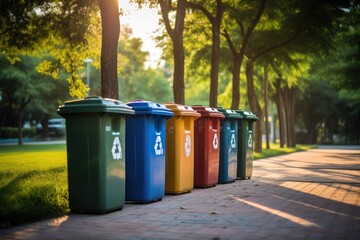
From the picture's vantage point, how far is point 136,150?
7.91 meters

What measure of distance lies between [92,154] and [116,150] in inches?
16.5

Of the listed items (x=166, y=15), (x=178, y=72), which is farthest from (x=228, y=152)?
(x=166, y=15)

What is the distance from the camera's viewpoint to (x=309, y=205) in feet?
25.6

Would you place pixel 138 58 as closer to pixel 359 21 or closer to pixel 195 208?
pixel 359 21

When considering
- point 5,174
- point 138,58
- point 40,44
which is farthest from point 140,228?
point 138,58

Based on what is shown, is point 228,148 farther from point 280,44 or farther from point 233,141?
point 280,44

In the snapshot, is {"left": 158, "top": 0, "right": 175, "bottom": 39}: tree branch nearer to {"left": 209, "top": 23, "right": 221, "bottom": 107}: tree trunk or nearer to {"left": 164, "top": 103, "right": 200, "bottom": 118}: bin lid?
{"left": 209, "top": 23, "right": 221, "bottom": 107}: tree trunk

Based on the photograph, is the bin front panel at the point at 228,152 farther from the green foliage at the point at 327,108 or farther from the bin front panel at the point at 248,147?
the green foliage at the point at 327,108

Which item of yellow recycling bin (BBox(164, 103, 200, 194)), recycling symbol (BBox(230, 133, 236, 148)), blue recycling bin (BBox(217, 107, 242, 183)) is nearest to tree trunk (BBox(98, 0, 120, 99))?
blue recycling bin (BBox(217, 107, 242, 183))

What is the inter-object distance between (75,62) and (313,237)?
1770 cm

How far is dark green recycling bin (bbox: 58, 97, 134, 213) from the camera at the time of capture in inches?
269

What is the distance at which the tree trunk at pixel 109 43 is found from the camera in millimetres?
11145

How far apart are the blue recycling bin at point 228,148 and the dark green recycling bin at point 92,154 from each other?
4206 millimetres

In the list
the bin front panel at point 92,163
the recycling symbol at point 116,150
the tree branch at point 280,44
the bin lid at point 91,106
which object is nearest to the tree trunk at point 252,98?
the tree branch at point 280,44
